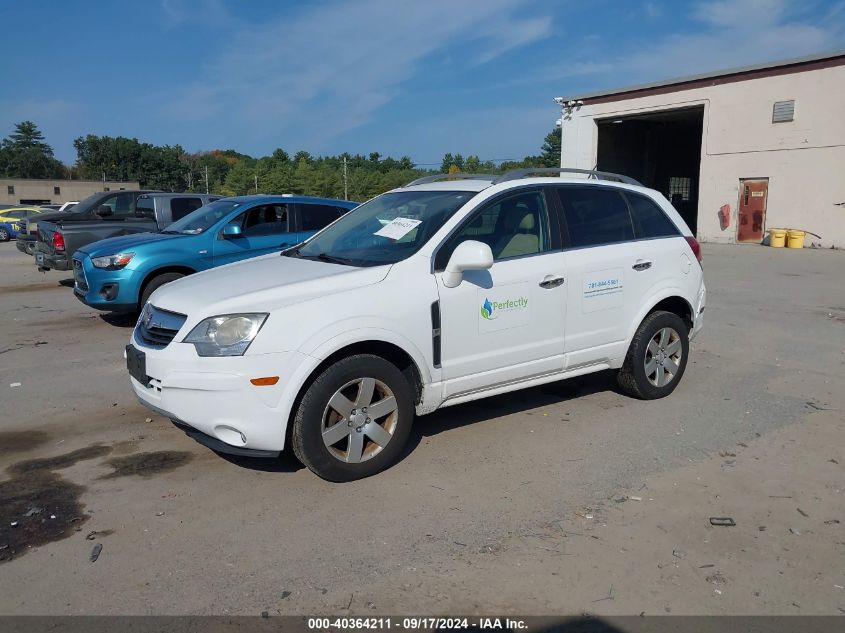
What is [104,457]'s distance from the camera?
4.68 m

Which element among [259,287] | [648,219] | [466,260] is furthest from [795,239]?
[259,287]

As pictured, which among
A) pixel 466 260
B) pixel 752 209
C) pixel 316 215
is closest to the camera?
pixel 466 260

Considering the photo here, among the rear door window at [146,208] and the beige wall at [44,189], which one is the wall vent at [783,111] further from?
the beige wall at [44,189]

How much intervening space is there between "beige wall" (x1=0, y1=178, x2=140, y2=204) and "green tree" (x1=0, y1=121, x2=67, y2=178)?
34.9 meters

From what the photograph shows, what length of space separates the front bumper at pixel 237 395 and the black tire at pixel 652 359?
299cm

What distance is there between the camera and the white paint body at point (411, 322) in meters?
3.91

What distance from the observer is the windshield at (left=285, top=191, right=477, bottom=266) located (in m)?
4.71

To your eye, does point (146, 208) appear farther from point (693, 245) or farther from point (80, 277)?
point (693, 245)

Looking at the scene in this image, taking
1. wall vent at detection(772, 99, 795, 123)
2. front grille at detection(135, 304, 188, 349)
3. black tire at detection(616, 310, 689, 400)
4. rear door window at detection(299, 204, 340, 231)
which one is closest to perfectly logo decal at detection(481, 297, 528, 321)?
black tire at detection(616, 310, 689, 400)

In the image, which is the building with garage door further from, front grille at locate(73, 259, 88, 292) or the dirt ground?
front grille at locate(73, 259, 88, 292)

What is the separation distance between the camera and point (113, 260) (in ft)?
27.9

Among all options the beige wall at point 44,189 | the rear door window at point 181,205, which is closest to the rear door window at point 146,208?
the rear door window at point 181,205

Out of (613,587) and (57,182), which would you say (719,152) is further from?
(57,182)

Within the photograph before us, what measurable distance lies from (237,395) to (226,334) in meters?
0.38
